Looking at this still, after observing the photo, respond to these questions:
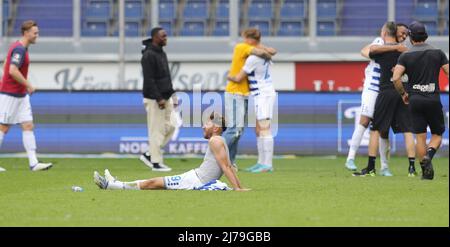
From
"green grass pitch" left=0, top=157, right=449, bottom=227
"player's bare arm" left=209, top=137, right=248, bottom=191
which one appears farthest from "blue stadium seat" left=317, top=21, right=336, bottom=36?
"player's bare arm" left=209, top=137, right=248, bottom=191

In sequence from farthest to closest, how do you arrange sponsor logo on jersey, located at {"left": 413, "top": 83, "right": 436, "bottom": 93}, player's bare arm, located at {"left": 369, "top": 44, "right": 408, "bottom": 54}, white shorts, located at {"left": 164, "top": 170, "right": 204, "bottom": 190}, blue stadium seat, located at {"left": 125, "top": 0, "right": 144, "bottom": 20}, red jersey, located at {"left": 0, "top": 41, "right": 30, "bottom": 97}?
blue stadium seat, located at {"left": 125, "top": 0, "right": 144, "bottom": 20}, red jersey, located at {"left": 0, "top": 41, "right": 30, "bottom": 97}, player's bare arm, located at {"left": 369, "top": 44, "right": 408, "bottom": 54}, sponsor logo on jersey, located at {"left": 413, "top": 83, "right": 436, "bottom": 93}, white shorts, located at {"left": 164, "top": 170, "right": 204, "bottom": 190}

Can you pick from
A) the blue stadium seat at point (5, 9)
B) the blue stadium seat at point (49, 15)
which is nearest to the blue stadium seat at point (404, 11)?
the blue stadium seat at point (49, 15)

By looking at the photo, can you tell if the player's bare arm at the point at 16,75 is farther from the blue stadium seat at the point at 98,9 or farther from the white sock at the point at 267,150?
the blue stadium seat at the point at 98,9

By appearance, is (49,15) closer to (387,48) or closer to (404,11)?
(404,11)

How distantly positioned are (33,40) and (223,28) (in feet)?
44.1

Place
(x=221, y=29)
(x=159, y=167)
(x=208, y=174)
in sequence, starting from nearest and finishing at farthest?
(x=208, y=174) < (x=159, y=167) < (x=221, y=29)

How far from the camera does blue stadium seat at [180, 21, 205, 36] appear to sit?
28.4 metres

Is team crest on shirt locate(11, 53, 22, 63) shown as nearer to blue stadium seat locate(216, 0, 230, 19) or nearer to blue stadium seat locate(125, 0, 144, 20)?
blue stadium seat locate(125, 0, 144, 20)

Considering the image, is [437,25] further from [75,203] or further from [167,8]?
[75,203]

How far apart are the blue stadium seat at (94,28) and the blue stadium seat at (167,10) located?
149cm

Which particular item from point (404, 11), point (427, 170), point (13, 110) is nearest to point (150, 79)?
point (13, 110)

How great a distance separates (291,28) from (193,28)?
2.51 meters

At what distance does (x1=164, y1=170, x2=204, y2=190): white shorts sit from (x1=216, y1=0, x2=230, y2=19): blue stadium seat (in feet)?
57.6

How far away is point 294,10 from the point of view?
2844 cm
